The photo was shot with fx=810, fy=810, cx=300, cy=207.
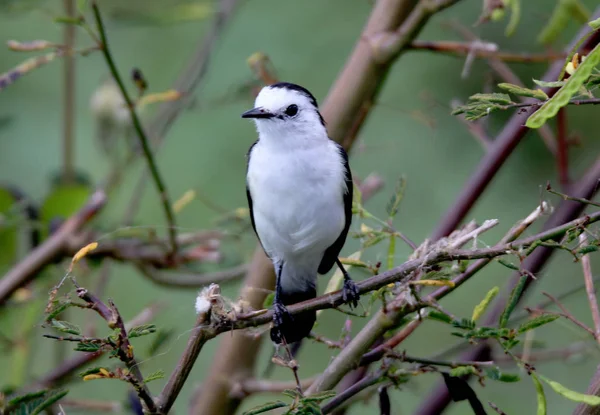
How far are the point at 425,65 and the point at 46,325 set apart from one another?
10.3 feet

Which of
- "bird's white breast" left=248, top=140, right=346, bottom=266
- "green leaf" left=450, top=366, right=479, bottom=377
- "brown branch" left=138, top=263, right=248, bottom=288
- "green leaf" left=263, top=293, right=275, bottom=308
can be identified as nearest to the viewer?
"green leaf" left=450, top=366, right=479, bottom=377

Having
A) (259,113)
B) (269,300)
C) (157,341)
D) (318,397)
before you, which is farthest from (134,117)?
(318,397)

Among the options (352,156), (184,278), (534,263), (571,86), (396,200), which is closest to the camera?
(571,86)

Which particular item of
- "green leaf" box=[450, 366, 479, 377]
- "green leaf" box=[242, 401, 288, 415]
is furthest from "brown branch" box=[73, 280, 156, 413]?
"green leaf" box=[450, 366, 479, 377]

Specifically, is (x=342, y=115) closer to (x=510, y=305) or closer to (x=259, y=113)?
(x=259, y=113)

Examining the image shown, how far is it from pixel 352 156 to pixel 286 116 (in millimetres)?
1349

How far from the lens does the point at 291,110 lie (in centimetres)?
235

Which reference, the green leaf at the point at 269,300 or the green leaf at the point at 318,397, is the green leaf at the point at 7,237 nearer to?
the green leaf at the point at 269,300

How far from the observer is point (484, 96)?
1.11 m

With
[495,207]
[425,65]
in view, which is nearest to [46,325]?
[495,207]

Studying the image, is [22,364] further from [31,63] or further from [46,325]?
[46,325]

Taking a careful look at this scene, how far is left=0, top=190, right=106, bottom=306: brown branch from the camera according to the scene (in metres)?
2.24

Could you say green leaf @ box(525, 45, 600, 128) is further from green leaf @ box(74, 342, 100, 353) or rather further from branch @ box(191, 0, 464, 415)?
branch @ box(191, 0, 464, 415)

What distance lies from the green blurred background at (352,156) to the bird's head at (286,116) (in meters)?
1.14
